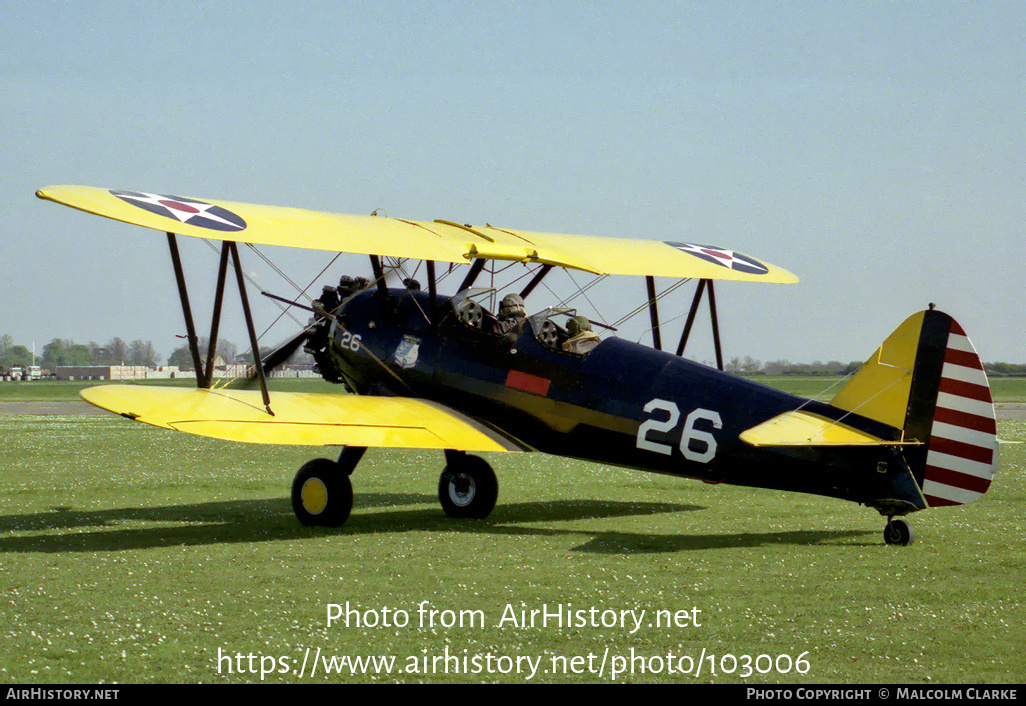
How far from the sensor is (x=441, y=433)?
1154cm

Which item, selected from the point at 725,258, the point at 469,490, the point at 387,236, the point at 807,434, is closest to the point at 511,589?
the point at 807,434

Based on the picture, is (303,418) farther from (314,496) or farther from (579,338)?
(579,338)

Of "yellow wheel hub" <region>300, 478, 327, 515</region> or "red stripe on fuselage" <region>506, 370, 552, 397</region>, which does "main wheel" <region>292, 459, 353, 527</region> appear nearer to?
"yellow wheel hub" <region>300, 478, 327, 515</region>

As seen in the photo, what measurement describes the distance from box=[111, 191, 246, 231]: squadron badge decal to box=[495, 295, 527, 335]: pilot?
9.87ft

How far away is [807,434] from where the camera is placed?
9703 mm

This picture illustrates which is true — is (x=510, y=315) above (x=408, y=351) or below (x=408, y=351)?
above

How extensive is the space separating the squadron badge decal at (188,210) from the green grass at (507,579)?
10.0 feet

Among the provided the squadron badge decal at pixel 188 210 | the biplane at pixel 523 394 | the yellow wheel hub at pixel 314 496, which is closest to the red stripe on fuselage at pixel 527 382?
the biplane at pixel 523 394

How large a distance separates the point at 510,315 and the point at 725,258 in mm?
4371

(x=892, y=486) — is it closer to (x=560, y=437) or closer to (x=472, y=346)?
(x=560, y=437)

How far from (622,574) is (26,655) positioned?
4.43 metres

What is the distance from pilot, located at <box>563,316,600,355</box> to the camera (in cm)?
1167

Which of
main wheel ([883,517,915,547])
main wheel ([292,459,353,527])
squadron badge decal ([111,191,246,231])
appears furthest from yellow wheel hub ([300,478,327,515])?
main wheel ([883,517,915,547])
